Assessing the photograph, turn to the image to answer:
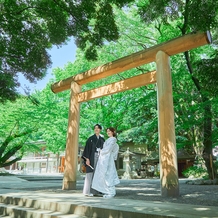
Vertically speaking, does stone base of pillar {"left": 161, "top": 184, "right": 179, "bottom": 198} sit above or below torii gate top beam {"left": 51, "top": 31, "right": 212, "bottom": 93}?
below

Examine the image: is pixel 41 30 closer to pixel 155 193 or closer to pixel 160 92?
pixel 160 92

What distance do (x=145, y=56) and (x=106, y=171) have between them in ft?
10.3

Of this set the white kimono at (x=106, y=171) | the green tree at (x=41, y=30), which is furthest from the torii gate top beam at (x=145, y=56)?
the white kimono at (x=106, y=171)

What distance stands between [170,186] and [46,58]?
5661 millimetres

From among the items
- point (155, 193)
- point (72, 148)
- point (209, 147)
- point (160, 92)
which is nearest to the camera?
point (160, 92)

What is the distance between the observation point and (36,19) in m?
7.69

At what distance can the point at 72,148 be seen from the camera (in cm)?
671

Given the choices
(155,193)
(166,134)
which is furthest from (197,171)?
(166,134)

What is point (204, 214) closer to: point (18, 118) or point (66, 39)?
point (66, 39)

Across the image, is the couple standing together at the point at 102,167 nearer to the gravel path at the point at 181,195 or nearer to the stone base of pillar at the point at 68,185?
the gravel path at the point at 181,195

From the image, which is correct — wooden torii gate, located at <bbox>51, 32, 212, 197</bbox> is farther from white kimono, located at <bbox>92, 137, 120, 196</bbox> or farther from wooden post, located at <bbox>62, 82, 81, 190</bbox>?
white kimono, located at <bbox>92, 137, 120, 196</bbox>

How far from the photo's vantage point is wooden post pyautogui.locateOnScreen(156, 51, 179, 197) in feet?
15.9

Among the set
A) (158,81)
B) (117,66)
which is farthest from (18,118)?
(158,81)

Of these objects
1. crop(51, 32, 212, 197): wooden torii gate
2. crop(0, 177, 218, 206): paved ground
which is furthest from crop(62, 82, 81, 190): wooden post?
crop(0, 177, 218, 206): paved ground
